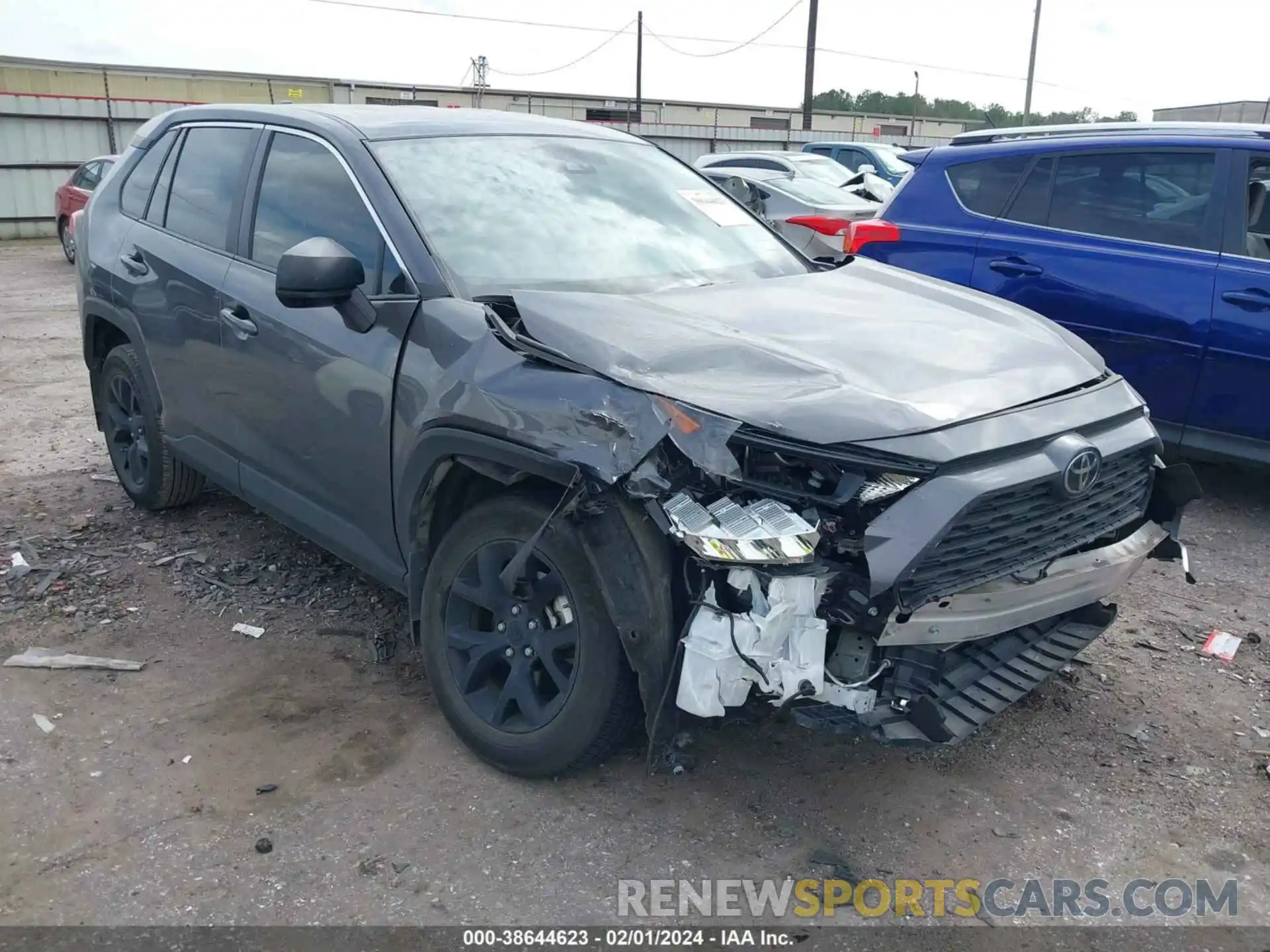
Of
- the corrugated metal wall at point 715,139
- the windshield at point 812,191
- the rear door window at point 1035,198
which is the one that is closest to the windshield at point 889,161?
the windshield at point 812,191

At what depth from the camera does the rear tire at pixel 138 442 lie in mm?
4820

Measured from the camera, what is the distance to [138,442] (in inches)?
199

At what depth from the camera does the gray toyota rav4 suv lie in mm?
2562

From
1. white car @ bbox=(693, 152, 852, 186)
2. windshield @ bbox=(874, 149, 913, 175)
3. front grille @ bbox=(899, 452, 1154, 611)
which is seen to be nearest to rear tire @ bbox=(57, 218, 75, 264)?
white car @ bbox=(693, 152, 852, 186)

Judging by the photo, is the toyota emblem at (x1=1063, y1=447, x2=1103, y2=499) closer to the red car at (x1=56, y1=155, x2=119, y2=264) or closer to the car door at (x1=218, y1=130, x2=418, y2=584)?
the car door at (x1=218, y1=130, x2=418, y2=584)

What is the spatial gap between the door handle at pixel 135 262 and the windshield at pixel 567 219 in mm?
1596

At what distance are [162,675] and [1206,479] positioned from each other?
525 centimetres

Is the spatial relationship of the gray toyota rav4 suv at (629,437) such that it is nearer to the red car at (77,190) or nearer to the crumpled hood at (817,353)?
the crumpled hood at (817,353)

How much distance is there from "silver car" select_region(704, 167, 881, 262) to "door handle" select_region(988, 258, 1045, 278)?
12.8ft

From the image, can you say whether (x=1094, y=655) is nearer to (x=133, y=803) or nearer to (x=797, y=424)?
(x=797, y=424)

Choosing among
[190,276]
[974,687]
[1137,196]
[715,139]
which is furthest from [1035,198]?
[715,139]

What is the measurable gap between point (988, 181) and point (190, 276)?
418cm

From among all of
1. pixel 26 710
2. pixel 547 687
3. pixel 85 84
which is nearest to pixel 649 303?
pixel 547 687

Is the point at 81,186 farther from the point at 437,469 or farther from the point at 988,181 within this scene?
the point at 437,469
